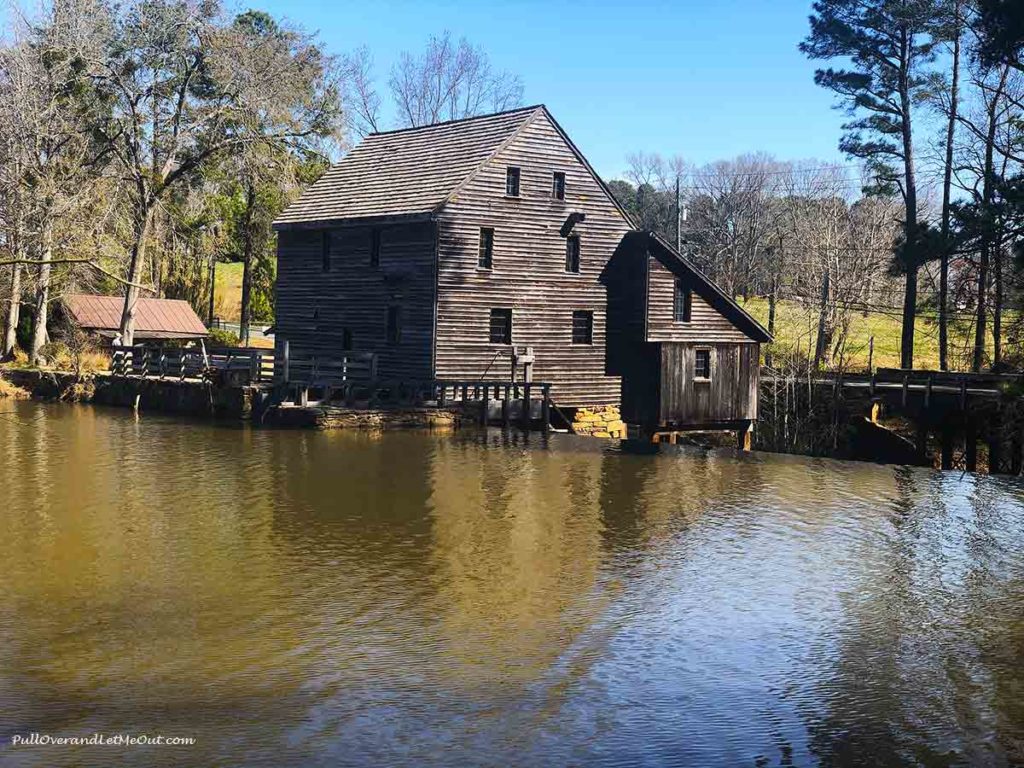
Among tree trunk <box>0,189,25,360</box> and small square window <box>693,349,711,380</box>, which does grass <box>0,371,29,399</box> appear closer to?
tree trunk <box>0,189,25,360</box>

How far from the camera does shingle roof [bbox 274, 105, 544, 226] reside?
116 ft

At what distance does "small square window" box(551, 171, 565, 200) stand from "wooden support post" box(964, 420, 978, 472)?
14.4m

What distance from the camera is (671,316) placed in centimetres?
3634

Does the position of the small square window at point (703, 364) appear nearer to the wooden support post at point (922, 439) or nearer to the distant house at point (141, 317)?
the wooden support post at point (922, 439)

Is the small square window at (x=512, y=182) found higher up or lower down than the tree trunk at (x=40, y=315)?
higher up

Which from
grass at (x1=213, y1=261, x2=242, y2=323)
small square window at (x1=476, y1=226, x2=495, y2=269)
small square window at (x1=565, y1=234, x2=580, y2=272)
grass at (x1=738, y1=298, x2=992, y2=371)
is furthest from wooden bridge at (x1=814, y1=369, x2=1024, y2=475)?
grass at (x1=213, y1=261, x2=242, y2=323)

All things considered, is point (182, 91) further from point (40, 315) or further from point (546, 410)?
point (546, 410)

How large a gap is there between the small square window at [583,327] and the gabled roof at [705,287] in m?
3.00

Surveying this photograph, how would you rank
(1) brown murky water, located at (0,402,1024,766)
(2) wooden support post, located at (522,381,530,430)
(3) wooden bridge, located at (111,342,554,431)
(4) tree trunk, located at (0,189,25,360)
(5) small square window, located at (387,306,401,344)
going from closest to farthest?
(1) brown murky water, located at (0,402,1024,766)
(3) wooden bridge, located at (111,342,554,431)
(2) wooden support post, located at (522,381,530,430)
(5) small square window, located at (387,306,401,344)
(4) tree trunk, located at (0,189,25,360)

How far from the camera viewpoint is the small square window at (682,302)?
36.5 meters

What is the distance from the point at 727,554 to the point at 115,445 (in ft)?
56.6

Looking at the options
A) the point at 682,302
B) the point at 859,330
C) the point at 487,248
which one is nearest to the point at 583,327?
the point at 682,302

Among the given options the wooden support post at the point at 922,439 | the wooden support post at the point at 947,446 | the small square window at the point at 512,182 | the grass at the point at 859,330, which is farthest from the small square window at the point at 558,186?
the wooden support post at the point at 947,446

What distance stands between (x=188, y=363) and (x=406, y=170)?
32.3 ft
